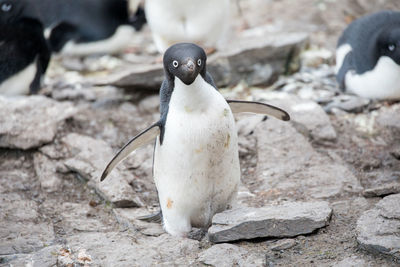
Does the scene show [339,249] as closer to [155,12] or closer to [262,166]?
[262,166]

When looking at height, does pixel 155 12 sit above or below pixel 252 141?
above

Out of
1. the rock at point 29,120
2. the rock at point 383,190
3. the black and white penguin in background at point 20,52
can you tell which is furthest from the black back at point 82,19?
the rock at point 383,190

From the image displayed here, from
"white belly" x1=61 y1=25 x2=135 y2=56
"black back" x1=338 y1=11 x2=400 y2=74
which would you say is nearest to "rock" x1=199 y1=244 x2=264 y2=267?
"black back" x1=338 y1=11 x2=400 y2=74

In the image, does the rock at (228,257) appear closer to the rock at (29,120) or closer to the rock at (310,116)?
the rock at (310,116)

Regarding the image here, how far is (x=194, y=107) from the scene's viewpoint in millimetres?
3051

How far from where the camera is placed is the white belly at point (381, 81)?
4.75 m

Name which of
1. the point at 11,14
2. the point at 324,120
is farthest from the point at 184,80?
the point at 11,14

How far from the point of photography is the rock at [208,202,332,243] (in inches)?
117

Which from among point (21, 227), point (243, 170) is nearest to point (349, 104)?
point (243, 170)

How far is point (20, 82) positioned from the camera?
5.28 meters

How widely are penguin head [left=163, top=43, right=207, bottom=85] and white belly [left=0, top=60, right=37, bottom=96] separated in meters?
2.60

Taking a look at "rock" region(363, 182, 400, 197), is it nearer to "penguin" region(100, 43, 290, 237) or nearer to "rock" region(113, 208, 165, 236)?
"penguin" region(100, 43, 290, 237)

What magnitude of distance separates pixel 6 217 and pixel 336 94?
2.84 meters

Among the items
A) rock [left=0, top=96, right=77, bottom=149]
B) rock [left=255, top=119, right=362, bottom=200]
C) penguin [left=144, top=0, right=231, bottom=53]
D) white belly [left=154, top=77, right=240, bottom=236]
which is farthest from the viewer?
penguin [left=144, top=0, right=231, bottom=53]
